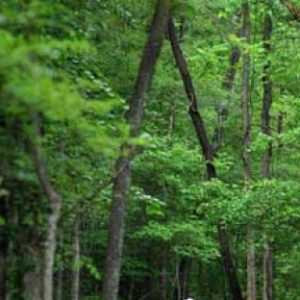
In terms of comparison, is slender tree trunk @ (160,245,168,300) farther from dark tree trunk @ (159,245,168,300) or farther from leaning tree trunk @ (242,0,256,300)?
leaning tree trunk @ (242,0,256,300)

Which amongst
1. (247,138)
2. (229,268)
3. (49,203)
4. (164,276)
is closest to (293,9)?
(247,138)

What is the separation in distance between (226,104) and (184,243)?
A: 13.0 ft

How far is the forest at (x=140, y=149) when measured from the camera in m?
4.73

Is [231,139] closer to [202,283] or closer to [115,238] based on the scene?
[202,283]

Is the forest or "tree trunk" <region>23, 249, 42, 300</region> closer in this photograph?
the forest

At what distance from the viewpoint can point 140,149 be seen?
983 centimetres

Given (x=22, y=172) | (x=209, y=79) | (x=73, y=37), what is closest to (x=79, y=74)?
(x=73, y=37)

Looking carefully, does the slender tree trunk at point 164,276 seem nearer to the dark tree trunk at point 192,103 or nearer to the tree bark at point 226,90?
the tree bark at point 226,90

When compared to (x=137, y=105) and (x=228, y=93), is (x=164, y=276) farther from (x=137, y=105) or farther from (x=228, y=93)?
(x=137, y=105)

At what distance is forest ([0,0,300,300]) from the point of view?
Answer: 15.5 ft

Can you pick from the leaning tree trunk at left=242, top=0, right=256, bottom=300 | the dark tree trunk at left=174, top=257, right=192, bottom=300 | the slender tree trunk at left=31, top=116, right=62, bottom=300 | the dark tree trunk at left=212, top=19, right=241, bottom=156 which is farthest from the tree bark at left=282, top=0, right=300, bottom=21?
the dark tree trunk at left=174, top=257, right=192, bottom=300

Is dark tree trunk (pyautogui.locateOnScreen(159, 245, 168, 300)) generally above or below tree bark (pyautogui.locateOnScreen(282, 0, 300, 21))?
below

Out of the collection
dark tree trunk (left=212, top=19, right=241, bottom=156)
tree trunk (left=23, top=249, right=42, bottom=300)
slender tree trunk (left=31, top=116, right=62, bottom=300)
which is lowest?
tree trunk (left=23, top=249, right=42, bottom=300)

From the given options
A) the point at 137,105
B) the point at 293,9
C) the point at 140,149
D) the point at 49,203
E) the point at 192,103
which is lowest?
the point at 49,203
